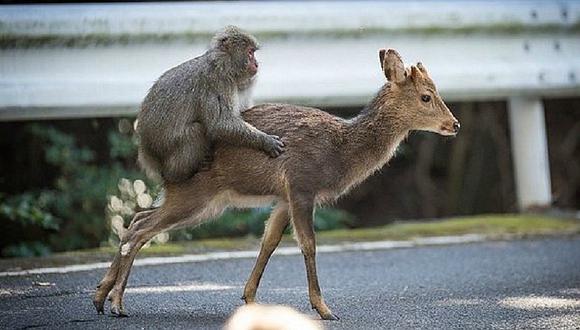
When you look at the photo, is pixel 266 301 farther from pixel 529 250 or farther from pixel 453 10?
pixel 453 10

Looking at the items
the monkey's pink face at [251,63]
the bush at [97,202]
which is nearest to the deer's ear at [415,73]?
the monkey's pink face at [251,63]

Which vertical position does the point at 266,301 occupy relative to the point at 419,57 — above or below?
below

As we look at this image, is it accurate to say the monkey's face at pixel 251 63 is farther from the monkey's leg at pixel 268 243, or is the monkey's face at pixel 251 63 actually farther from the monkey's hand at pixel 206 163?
the monkey's leg at pixel 268 243

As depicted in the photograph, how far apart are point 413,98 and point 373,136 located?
1.02ft

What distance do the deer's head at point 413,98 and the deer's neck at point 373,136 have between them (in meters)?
0.02

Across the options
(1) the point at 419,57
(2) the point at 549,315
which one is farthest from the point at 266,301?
(1) the point at 419,57

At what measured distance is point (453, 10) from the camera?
8.94 m

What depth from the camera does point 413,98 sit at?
22.1ft

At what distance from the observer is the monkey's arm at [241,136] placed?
6.25 metres

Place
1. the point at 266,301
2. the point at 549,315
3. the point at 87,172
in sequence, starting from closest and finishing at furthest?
the point at 549,315
the point at 266,301
the point at 87,172

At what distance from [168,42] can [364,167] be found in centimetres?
226

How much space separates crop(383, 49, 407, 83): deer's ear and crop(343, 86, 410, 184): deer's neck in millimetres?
75

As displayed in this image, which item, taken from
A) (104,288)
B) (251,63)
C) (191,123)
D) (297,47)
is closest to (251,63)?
(251,63)

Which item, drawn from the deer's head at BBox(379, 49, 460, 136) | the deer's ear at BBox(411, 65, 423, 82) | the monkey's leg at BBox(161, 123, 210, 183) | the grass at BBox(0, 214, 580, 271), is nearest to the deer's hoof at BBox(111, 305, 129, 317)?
the monkey's leg at BBox(161, 123, 210, 183)
